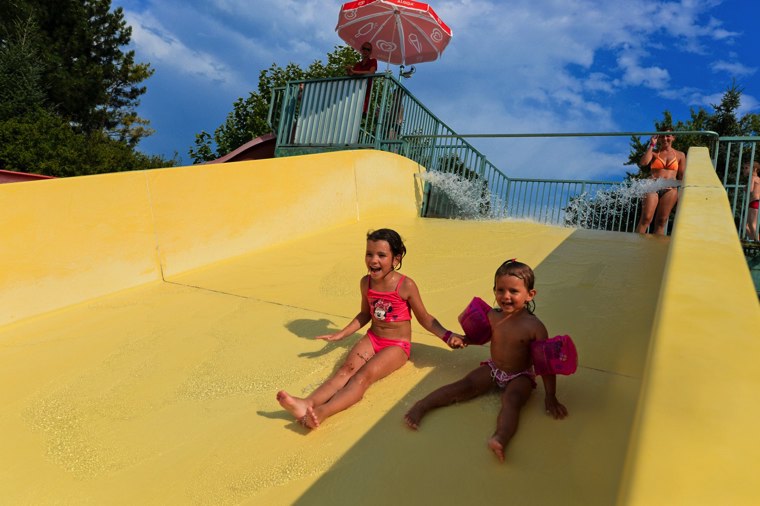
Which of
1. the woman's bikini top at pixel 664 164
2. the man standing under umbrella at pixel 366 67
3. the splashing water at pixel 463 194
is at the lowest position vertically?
the splashing water at pixel 463 194

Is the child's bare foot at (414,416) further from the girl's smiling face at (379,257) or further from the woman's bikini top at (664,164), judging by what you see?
the woman's bikini top at (664,164)

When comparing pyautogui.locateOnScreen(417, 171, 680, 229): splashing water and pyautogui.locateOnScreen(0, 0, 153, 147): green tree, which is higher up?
pyautogui.locateOnScreen(0, 0, 153, 147): green tree

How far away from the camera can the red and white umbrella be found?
32.5 feet

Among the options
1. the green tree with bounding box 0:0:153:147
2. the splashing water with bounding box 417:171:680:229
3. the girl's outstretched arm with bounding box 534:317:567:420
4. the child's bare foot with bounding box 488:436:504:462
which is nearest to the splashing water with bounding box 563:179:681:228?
the splashing water with bounding box 417:171:680:229

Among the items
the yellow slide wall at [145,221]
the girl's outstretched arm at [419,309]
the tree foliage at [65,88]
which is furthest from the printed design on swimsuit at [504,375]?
the tree foliage at [65,88]

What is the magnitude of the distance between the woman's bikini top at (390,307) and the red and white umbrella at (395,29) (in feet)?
27.2

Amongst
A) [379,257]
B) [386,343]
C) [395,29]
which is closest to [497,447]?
[386,343]

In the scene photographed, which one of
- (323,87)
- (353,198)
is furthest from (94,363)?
(323,87)

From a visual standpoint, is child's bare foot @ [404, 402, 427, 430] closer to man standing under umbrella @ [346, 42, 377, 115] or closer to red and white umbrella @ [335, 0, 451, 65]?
man standing under umbrella @ [346, 42, 377, 115]

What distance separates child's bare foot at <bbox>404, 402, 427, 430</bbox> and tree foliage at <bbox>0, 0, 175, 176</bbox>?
17848mm

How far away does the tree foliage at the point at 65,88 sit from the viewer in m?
16.6

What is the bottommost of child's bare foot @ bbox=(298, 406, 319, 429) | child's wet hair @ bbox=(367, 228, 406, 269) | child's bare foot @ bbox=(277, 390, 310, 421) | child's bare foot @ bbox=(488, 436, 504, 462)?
child's bare foot @ bbox=(298, 406, 319, 429)

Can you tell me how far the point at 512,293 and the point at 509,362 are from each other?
349 mm

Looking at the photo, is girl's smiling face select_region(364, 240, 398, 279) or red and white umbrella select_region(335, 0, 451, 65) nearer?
girl's smiling face select_region(364, 240, 398, 279)
